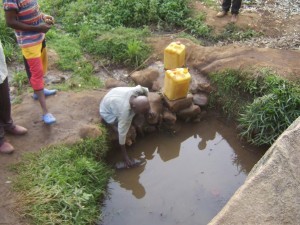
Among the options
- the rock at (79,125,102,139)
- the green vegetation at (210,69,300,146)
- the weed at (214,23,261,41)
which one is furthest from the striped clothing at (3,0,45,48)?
the weed at (214,23,261,41)

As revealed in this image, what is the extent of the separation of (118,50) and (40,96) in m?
2.16

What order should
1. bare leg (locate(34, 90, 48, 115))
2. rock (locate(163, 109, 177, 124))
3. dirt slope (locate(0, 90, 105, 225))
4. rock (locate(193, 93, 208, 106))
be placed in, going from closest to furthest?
dirt slope (locate(0, 90, 105, 225)) < bare leg (locate(34, 90, 48, 115)) < rock (locate(163, 109, 177, 124)) < rock (locate(193, 93, 208, 106))

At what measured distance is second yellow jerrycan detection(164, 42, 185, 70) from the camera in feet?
18.5

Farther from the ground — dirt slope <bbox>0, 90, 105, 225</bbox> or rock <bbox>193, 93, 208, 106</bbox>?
dirt slope <bbox>0, 90, 105, 225</bbox>

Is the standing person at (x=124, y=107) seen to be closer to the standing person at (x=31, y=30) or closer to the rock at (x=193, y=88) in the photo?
the standing person at (x=31, y=30)

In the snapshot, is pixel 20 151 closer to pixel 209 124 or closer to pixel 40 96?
pixel 40 96

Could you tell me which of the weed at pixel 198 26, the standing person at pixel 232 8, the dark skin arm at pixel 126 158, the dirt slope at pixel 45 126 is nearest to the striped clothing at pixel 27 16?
the dirt slope at pixel 45 126

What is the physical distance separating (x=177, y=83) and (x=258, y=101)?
109 cm

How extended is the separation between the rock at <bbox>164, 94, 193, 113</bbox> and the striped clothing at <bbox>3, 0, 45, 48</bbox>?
1.89 metres

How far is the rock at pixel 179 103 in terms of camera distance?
17.4 ft

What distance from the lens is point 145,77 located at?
5.77 m

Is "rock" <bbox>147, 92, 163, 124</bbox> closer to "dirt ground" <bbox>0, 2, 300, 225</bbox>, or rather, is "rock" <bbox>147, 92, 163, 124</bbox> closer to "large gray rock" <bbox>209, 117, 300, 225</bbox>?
"dirt ground" <bbox>0, 2, 300, 225</bbox>

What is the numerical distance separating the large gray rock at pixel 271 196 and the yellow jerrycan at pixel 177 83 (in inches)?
80.0

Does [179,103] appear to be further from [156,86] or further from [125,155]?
[125,155]
